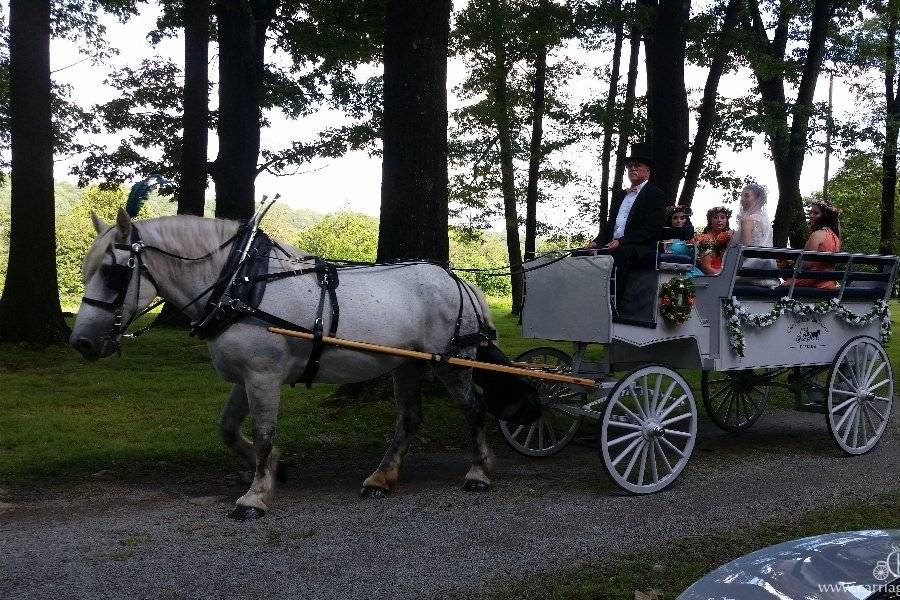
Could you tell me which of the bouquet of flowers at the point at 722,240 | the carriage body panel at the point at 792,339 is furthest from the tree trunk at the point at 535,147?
the carriage body panel at the point at 792,339

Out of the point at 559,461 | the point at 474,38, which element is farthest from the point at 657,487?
the point at 474,38

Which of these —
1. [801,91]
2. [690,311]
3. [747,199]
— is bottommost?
[690,311]

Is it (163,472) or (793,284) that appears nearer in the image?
(163,472)

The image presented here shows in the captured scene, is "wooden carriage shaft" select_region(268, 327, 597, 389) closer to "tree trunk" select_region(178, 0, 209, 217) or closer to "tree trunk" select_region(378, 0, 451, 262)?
"tree trunk" select_region(378, 0, 451, 262)

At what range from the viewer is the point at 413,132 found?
316 inches

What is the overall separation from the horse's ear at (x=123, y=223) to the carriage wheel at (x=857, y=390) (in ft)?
19.5

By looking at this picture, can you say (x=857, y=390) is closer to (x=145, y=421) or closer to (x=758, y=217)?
(x=758, y=217)

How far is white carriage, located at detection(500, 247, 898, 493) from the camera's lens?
6133mm

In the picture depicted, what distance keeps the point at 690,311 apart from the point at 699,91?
16.9 meters

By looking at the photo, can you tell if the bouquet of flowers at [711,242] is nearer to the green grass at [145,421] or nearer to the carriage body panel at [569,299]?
the carriage body panel at [569,299]

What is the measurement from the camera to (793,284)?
23.4 ft

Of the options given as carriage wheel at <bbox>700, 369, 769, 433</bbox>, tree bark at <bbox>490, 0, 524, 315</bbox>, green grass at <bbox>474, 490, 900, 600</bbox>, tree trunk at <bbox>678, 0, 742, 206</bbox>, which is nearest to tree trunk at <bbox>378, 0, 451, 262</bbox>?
carriage wheel at <bbox>700, 369, 769, 433</bbox>

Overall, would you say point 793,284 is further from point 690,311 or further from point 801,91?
point 801,91

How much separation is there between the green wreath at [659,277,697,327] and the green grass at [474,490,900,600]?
1.74m
